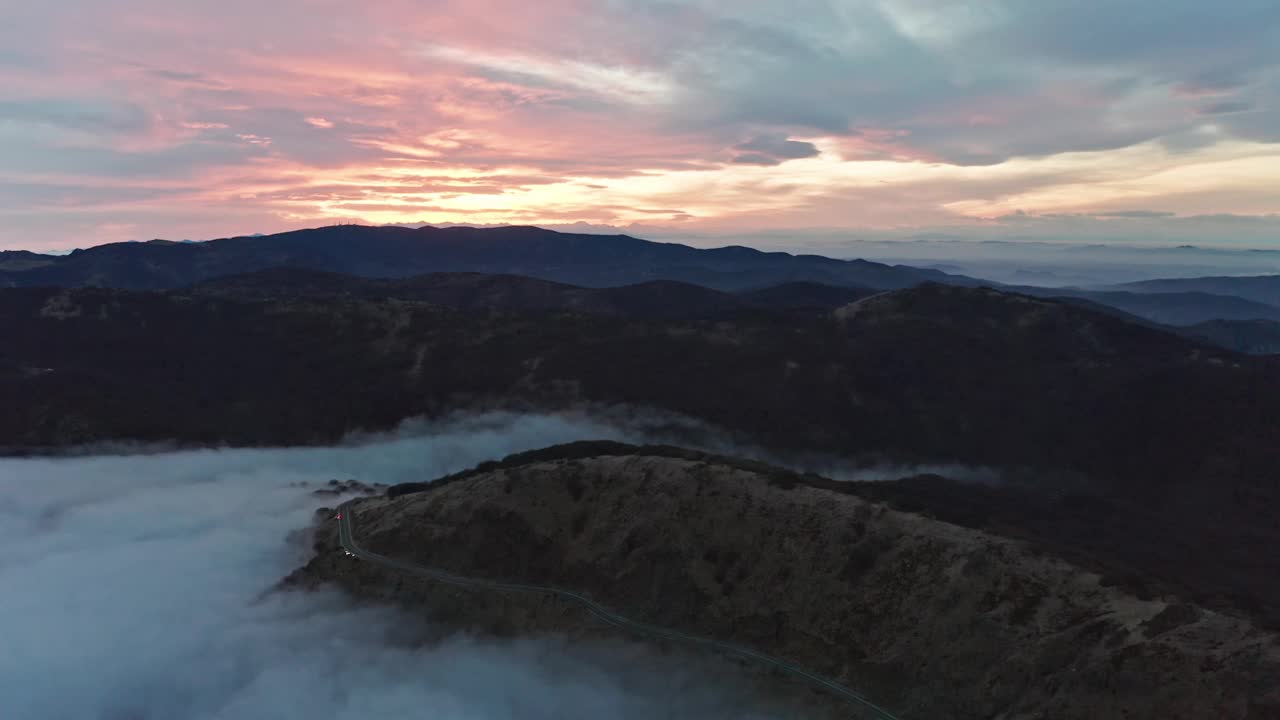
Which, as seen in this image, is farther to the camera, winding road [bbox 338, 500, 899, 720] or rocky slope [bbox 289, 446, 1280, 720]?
winding road [bbox 338, 500, 899, 720]

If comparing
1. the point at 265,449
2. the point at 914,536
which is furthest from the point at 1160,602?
the point at 265,449

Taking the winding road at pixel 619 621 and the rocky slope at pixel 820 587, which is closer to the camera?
the rocky slope at pixel 820 587

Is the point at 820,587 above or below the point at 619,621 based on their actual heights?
above

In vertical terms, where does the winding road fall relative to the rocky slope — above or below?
below

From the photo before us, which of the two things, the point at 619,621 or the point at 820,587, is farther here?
the point at 619,621

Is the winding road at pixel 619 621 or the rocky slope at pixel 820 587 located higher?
the rocky slope at pixel 820 587
